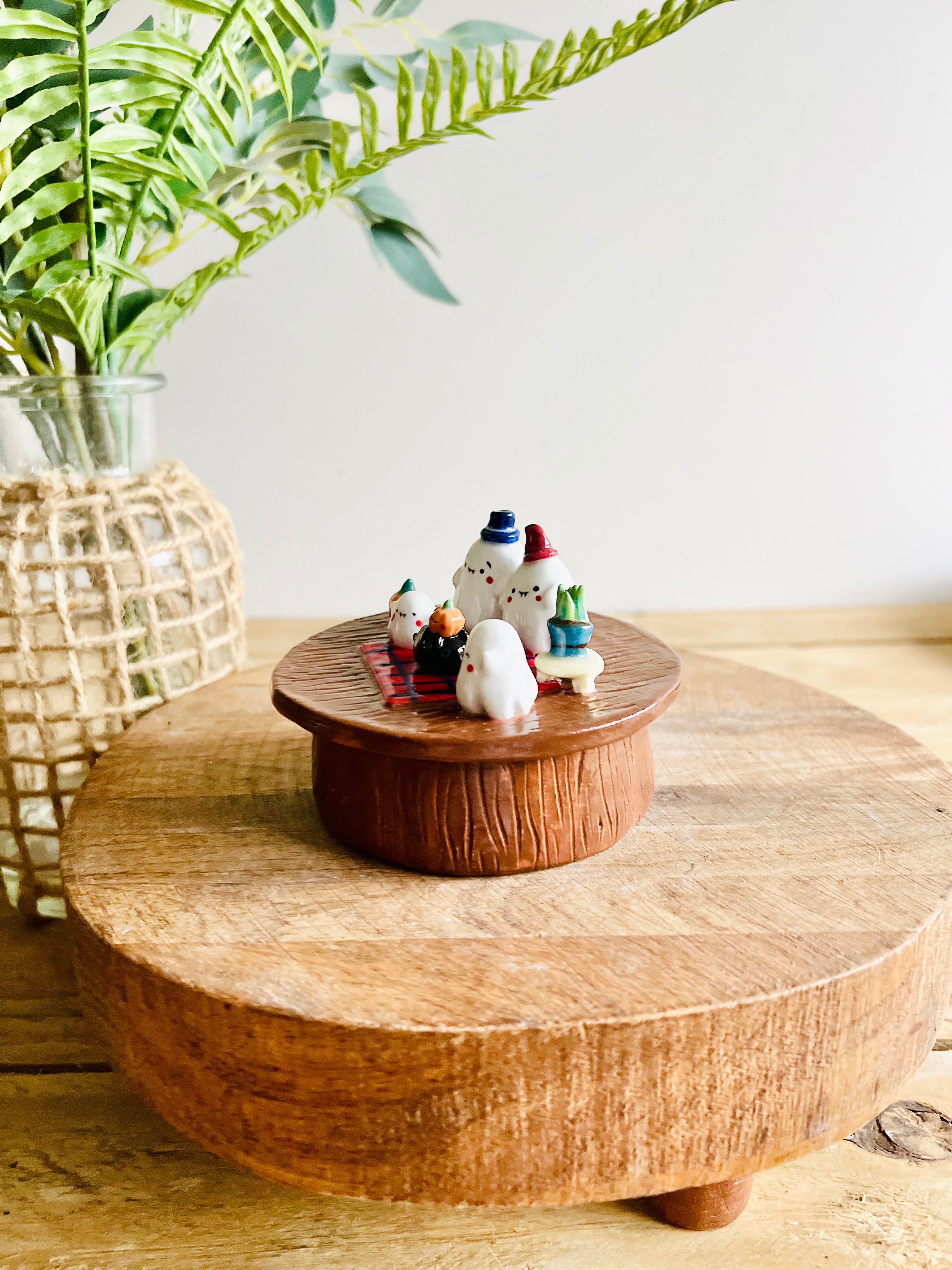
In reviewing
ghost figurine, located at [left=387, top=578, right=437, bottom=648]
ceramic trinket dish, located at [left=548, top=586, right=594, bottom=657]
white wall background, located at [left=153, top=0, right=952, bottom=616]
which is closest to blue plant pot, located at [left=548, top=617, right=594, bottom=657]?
ceramic trinket dish, located at [left=548, top=586, right=594, bottom=657]

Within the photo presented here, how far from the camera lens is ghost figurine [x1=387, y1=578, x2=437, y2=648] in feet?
2.38

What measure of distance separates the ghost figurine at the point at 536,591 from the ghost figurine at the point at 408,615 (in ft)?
0.24

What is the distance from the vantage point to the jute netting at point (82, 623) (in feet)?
2.59

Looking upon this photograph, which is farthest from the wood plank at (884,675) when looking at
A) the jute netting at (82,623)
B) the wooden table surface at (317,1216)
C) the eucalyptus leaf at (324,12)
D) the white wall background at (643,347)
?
the eucalyptus leaf at (324,12)

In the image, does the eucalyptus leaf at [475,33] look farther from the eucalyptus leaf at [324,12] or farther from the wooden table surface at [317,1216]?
the wooden table surface at [317,1216]

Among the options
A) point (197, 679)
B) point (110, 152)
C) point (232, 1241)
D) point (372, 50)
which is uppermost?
point (372, 50)

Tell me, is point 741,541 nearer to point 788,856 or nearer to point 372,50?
point 372,50

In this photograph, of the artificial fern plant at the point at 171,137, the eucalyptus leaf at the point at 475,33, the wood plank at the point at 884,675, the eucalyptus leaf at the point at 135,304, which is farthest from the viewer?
the wood plank at the point at 884,675

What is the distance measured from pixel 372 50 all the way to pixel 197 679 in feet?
2.86

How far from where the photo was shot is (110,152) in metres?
0.72

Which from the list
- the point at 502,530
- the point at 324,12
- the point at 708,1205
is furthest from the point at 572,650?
the point at 324,12

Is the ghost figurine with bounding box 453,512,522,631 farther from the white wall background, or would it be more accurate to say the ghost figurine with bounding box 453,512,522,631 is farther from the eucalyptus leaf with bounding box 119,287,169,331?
the white wall background

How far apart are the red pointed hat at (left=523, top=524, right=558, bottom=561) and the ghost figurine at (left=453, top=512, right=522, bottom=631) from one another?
0.02 metres

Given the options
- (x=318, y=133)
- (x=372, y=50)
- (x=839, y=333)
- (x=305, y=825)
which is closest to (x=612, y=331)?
(x=839, y=333)
